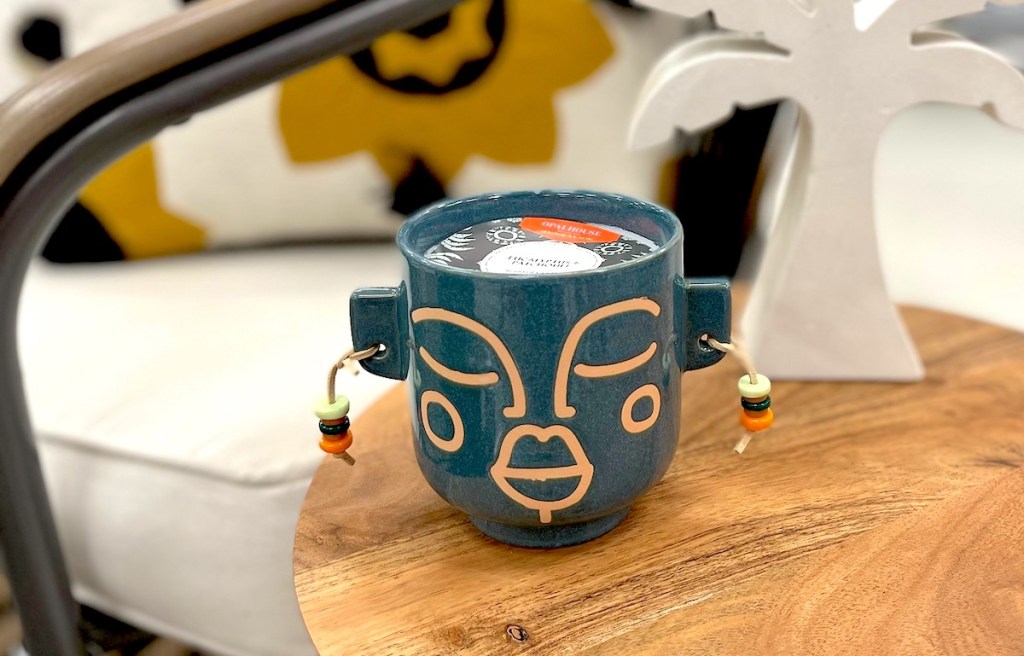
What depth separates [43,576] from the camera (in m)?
0.65

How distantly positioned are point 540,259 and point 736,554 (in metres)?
0.17

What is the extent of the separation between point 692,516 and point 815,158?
0.81 ft

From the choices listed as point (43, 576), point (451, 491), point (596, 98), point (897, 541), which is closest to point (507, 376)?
point (451, 491)

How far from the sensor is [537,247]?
1.44 ft

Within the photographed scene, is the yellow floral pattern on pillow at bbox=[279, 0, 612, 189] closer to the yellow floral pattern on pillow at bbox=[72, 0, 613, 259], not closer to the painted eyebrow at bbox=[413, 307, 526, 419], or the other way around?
the yellow floral pattern on pillow at bbox=[72, 0, 613, 259]

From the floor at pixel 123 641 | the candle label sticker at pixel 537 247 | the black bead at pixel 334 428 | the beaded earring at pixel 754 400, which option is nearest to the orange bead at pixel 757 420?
the beaded earring at pixel 754 400

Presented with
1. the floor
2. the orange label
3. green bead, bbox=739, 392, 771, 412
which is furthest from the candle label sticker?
the floor

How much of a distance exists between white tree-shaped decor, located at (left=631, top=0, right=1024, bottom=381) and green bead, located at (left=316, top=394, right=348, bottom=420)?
0.78ft

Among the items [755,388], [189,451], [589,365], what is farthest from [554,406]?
[189,451]

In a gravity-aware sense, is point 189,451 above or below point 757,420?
below

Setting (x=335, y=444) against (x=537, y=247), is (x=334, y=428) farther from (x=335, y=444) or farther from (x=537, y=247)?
(x=537, y=247)

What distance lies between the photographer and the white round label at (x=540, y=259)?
42 cm

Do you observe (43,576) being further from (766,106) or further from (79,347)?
(766,106)

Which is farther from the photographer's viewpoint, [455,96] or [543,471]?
[455,96]
